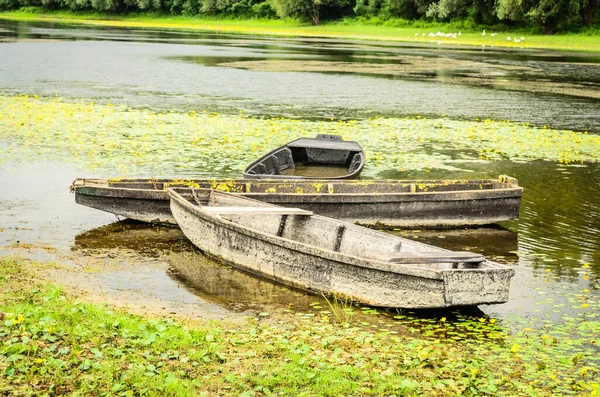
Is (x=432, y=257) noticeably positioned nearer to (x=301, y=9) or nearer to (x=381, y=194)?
(x=381, y=194)

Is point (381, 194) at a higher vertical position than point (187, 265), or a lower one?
higher

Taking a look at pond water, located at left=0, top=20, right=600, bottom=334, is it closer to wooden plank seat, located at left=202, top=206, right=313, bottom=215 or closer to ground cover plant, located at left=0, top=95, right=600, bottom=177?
ground cover plant, located at left=0, top=95, right=600, bottom=177

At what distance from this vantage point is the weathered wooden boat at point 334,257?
1110 cm

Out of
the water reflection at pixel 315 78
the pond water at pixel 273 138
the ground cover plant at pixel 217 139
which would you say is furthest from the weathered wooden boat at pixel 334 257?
the water reflection at pixel 315 78

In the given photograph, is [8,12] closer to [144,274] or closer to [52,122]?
[52,122]

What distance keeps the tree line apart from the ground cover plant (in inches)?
1784

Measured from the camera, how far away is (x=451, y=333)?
1094cm

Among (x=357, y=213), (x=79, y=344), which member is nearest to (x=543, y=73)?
(x=357, y=213)

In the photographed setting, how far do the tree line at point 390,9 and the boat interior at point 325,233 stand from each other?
61.5 meters

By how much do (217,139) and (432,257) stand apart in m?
14.7

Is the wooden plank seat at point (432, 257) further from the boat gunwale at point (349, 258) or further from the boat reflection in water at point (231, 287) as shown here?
the boat reflection in water at point (231, 287)

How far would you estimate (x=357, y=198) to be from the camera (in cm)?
1599

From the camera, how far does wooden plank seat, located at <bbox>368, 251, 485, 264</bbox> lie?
11500mm

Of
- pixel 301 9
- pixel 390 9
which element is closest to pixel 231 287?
pixel 390 9
